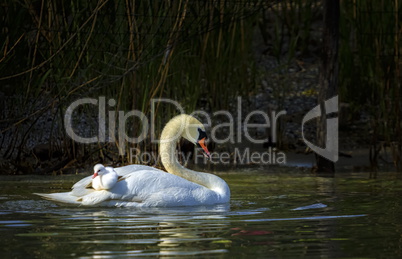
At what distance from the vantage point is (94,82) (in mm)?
10344

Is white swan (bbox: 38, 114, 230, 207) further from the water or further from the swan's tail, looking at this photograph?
the water

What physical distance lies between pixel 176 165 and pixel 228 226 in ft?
7.12

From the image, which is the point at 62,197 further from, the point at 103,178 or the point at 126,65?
the point at 126,65

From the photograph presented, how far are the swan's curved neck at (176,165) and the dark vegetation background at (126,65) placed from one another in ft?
3.54

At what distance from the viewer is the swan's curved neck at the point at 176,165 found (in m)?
8.44

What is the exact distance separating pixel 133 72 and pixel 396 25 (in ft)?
10.8

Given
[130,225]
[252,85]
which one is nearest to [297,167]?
[252,85]

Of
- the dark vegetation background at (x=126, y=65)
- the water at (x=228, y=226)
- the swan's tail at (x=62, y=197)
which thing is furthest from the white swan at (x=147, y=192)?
the dark vegetation background at (x=126, y=65)

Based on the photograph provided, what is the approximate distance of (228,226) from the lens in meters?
6.65

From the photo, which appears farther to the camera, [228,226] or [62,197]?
[62,197]

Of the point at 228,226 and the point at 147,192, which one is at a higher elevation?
the point at 147,192

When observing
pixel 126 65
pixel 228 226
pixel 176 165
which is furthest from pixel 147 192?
pixel 126 65

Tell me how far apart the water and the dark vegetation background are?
49.1 inches

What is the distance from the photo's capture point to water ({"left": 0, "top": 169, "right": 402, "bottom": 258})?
5.58m
